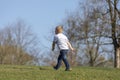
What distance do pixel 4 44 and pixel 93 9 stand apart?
37.0 metres

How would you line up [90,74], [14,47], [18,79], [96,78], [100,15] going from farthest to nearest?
[14,47] < [100,15] < [90,74] < [96,78] < [18,79]

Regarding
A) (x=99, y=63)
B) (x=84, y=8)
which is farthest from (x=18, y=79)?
(x=99, y=63)

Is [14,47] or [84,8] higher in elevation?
[84,8]

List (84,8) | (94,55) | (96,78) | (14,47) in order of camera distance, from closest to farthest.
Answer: (96,78)
(84,8)
(94,55)
(14,47)

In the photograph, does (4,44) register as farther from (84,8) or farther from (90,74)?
(90,74)

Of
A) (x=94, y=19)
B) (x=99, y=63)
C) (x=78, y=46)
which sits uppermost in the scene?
(x=94, y=19)

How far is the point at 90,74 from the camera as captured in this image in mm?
14750

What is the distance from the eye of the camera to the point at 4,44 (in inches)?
2931

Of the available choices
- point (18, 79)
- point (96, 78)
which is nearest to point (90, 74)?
point (96, 78)

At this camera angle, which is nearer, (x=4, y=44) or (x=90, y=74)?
(x=90, y=74)

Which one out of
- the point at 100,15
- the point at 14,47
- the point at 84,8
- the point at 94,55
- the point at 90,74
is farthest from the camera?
the point at 14,47

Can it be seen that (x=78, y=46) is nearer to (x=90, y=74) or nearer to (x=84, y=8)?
(x=84, y=8)

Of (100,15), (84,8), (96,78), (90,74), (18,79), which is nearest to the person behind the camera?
(18,79)

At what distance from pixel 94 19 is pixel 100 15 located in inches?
32.6
